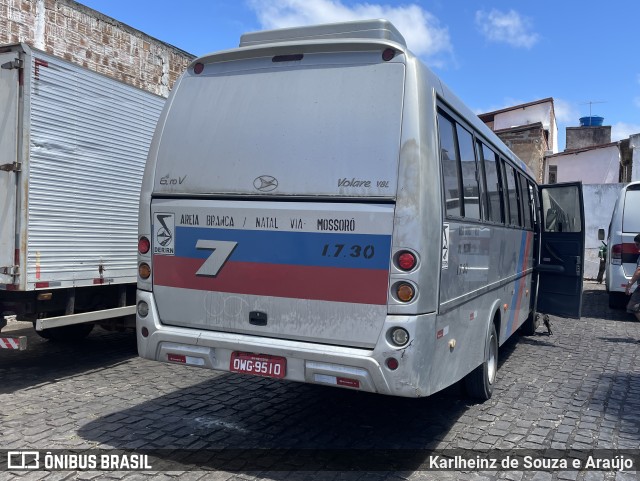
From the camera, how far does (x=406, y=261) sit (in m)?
4.05

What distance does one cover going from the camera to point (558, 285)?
9.84 metres

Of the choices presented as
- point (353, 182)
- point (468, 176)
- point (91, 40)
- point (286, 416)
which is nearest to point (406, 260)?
point (353, 182)

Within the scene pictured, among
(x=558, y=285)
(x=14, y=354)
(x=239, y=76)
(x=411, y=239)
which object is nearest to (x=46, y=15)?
(x=14, y=354)

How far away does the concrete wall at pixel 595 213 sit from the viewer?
22.1m

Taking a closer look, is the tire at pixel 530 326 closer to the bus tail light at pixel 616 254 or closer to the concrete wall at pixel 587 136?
the bus tail light at pixel 616 254

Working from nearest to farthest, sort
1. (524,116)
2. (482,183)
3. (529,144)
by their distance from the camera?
(482,183) < (529,144) < (524,116)

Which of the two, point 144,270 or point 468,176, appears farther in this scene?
point 468,176

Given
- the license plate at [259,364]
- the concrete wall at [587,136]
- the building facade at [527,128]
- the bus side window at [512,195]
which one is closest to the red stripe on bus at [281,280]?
the license plate at [259,364]

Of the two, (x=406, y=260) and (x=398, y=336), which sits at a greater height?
(x=406, y=260)

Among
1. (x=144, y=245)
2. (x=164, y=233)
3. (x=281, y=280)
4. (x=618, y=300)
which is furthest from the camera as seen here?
(x=618, y=300)

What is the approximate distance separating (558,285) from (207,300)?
6.99 meters

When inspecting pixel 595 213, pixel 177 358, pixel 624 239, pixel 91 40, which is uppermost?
pixel 91 40

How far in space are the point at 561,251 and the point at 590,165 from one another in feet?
73.9

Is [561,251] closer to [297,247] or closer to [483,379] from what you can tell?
[483,379]
